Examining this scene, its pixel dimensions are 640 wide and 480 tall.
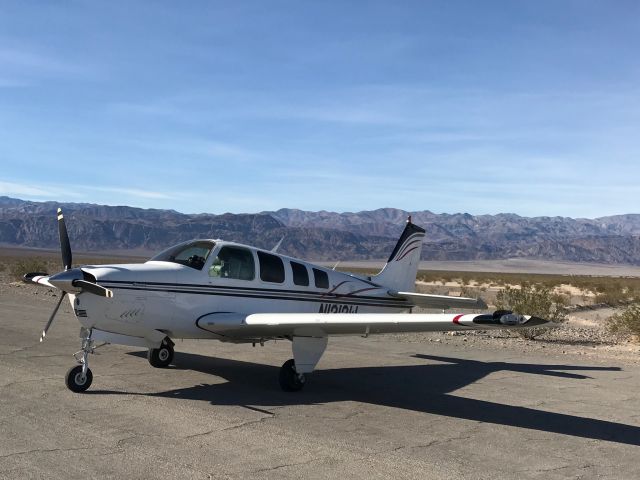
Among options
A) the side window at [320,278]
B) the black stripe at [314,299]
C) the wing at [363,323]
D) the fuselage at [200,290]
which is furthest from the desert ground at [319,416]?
the side window at [320,278]

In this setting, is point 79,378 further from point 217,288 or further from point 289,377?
point 289,377

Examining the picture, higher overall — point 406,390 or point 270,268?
point 270,268

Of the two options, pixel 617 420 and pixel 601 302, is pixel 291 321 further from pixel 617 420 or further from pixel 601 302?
pixel 601 302

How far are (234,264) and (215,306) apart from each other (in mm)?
828

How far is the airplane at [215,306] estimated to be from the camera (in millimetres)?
8711

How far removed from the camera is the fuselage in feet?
30.0

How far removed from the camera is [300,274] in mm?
11531

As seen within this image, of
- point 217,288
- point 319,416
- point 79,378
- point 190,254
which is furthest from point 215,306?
point 319,416

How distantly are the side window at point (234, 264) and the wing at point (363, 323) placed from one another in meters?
1.00

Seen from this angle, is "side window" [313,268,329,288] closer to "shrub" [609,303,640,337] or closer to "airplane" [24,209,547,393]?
"airplane" [24,209,547,393]

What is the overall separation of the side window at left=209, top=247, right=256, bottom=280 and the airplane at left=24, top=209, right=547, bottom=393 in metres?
0.02

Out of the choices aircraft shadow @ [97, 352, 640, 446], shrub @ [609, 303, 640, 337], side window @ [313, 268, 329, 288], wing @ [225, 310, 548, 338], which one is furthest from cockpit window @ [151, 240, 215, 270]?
shrub @ [609, 303, 640, 337]

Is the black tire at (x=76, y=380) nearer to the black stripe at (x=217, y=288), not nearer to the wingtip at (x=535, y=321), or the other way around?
the black stripe at (x=217, y=288)

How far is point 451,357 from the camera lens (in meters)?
14.0
